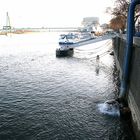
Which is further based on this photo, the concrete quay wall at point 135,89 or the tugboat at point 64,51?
the tugboat at point 64,51

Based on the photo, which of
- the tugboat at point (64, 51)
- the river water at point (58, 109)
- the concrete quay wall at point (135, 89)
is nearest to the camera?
the concrete quay wall at point (135, 89)

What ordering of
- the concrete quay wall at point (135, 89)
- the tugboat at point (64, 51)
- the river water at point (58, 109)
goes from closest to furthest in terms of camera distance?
the concrete quay wall at point (135, 89) → the river water at point (58, 109) → the tugboat at point (64, 51)

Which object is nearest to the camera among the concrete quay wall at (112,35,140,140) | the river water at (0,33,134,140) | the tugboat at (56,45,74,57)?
the concrete quay wall at (112,35,140,140)

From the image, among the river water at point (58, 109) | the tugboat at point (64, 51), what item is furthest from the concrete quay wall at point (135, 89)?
the tugboat at point (64, 51)

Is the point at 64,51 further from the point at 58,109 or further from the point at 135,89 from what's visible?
the point at 135,89

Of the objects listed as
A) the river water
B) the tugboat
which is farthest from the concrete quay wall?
the tugboat

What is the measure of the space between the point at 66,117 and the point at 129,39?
920cm

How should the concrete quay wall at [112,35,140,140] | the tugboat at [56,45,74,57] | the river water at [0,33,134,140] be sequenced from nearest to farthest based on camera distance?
1. the concrete quay wall at [112,35,140,140]
2. the river water at [0,33,134,140]
3. the tugboat at [56,45,74,57]

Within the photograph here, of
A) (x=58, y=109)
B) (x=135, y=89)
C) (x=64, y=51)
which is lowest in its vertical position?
(x=58, y=109)

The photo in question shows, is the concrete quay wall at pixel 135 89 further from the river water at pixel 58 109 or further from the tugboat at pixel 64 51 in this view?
the tugboat at pixel 64 51

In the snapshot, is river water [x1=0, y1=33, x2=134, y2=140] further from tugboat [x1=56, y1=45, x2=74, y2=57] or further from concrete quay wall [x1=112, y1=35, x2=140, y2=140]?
tugboat [x1=56, y1=45, x2=74, y2=57]

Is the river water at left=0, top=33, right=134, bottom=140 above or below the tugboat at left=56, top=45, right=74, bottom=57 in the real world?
below

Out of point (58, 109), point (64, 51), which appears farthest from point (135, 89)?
point (64, 51)

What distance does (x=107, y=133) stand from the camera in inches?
722
